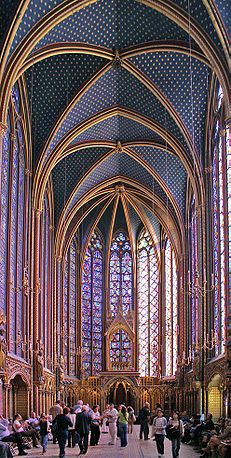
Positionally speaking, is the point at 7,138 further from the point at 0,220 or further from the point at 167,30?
the point at 167,30

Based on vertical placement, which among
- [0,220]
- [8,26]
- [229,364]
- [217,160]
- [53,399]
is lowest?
[53,399]

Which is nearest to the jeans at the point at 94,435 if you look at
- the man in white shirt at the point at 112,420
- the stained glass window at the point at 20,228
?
the man in white shirt at the point at 112,420

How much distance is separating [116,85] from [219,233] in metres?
9.16

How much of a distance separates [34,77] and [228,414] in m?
16.6

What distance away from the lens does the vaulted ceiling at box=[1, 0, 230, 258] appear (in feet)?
94.0

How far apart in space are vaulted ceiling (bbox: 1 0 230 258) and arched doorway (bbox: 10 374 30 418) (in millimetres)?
9515

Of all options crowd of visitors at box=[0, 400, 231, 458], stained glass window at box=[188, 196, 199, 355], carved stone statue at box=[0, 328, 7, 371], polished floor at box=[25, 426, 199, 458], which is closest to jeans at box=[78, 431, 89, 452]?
crowd of visitors at box=[0, 400, 231, 458]

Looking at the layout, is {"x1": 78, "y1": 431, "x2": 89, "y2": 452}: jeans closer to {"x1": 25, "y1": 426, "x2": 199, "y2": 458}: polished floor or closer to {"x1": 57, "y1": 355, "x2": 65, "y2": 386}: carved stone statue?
{"x1": 25, "y1": 426, "x2": 199, "y2": 458}: polished floor

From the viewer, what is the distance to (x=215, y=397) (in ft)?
117

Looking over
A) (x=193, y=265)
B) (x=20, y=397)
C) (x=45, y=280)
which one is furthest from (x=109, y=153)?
(x=20, y=397)

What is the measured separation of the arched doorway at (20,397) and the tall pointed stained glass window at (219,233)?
8833 mm

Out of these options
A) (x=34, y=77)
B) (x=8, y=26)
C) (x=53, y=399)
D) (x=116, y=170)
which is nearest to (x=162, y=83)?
(x=34, y=77)

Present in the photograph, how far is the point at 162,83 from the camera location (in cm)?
3534

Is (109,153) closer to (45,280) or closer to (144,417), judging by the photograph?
(45,280)
